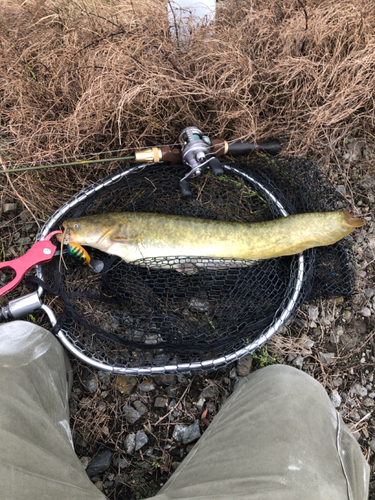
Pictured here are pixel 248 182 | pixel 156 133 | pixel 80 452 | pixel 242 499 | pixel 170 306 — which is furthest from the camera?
pixel 156 133

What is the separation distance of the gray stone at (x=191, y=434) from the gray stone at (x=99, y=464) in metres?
0.57

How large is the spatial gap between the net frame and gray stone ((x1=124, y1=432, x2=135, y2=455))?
0.64m

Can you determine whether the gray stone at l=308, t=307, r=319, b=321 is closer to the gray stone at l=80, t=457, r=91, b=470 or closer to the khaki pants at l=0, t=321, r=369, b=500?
the khaki pants at l=0, t=321, r=369, b=500

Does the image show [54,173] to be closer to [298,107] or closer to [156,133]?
[156,133]

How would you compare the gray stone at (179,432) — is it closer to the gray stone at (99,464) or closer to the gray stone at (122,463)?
the gray stone at (122,463)

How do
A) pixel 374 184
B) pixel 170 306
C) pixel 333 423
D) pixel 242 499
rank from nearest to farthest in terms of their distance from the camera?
1. pixel 242 499
2. pixel 333 423
3. pixel 170 306
4. pixel 374 184

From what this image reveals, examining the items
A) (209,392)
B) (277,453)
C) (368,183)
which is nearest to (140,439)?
(209,392)

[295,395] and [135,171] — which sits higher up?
[135,171]

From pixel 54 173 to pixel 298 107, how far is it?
93.9 inches

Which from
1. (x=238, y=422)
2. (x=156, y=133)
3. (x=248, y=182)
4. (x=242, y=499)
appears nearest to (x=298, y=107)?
(x=248, y=182)

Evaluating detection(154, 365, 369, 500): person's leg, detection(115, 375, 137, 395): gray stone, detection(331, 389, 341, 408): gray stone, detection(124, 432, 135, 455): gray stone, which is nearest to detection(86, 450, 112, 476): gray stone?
detection(124, 432, 135, 455): gray stone

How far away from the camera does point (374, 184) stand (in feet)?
9.84

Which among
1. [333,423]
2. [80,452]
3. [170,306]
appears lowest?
[80,452]

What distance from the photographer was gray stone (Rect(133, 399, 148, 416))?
2.35 meters
